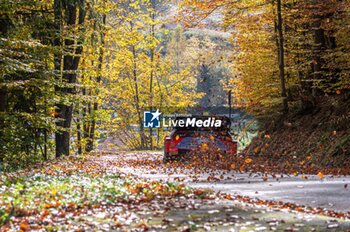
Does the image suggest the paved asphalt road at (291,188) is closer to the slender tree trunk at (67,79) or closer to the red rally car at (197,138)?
the red rally car at (197,138)

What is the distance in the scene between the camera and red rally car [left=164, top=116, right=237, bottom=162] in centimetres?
2386

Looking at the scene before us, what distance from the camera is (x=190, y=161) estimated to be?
77.8ft

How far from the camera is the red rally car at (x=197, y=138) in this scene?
23859mm

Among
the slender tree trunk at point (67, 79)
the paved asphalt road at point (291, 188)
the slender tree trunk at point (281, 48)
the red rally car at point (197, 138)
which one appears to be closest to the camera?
the paved asphalt road at point (291, 188)

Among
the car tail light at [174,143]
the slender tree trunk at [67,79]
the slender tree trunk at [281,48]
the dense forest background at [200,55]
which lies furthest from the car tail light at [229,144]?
the slender tree trunk at [67,79]

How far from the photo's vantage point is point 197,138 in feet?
Answer: 79.2

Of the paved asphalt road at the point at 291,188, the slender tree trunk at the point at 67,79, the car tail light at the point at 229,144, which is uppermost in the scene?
the slender tree trunk at the point at 67,79

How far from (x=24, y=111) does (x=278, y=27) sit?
1096cm

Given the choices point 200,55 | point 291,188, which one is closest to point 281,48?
point 200,55

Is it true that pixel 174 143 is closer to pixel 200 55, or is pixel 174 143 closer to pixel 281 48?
pixel 200 55

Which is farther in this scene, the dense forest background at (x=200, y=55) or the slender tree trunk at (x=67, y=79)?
the slender tree trunk at (x=67, y=79)

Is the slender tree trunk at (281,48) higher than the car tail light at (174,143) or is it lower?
higher

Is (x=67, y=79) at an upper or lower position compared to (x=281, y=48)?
lower

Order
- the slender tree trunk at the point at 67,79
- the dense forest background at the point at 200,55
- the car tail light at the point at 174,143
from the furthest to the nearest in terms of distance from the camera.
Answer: the slender tree trunk at the point at 67,79
the car tail light at the point at 174,143
the dense forest background at the point at 200,55
